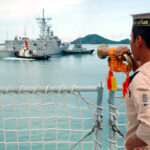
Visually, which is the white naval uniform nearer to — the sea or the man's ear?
the man's ear

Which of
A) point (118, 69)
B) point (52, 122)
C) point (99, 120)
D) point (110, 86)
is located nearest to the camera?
point (118, 69)

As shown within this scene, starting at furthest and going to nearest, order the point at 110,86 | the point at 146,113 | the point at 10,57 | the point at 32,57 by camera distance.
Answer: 1. the point at 10,57
2. the point at 32,57
3. the point at 110,86
4. the point at 146,113

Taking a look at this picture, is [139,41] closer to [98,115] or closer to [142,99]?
[142,99]

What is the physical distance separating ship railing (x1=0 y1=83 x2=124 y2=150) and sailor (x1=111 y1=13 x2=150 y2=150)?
703mm

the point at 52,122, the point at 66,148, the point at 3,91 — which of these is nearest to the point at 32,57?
the point at 52,122

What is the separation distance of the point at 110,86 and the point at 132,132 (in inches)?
19.3

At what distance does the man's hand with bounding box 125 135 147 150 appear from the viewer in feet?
3.50

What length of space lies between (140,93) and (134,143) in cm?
26

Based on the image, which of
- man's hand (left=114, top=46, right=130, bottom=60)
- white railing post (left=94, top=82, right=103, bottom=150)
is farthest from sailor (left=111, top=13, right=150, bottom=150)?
white railing post (left=94, top=82, right=103, bottom=150)

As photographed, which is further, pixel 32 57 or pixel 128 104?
pixel 32 57

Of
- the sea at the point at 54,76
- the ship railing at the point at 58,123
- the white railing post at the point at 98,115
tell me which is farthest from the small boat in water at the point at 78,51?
the white railing post at the point at 98,115

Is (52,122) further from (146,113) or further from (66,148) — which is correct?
(146,113)

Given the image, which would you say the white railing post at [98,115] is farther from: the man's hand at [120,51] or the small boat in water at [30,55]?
the small boat in water at [30,55]

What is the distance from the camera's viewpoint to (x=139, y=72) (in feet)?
3.36
